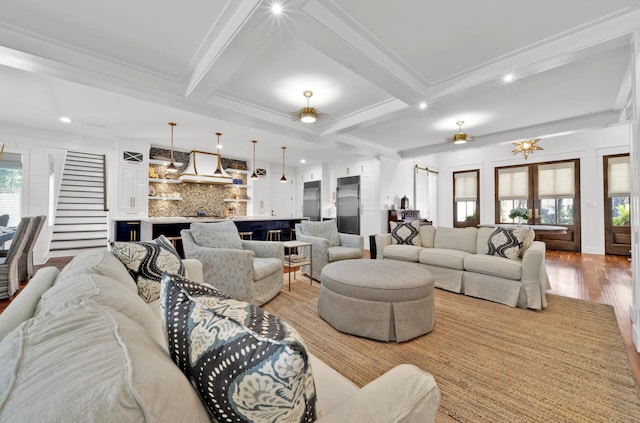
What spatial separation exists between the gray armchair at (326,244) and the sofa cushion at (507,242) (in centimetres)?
176

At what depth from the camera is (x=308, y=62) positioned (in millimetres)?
2936

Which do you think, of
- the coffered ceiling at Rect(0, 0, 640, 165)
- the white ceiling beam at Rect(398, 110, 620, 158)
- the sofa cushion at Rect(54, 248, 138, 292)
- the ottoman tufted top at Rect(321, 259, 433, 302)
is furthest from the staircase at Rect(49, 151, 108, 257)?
the white ceiling beam at Rect(398, 110, 620, 158)

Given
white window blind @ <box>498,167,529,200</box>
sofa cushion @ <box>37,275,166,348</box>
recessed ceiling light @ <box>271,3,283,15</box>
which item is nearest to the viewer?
sofa cushion @ <box>37,275,166,348</box>

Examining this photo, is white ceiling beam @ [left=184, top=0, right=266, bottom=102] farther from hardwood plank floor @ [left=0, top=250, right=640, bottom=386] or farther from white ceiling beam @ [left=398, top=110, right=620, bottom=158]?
white ceiling beam @ [left=398, top=110, right=620, bottom=158]

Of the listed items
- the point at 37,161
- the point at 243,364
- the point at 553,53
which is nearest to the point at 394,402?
the point at 243,364

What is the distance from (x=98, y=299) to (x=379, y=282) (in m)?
1.88

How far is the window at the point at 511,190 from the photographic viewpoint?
7.23 m

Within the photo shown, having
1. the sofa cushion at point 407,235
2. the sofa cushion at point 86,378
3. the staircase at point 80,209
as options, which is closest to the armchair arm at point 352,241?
the sofa cushion at point 407,235

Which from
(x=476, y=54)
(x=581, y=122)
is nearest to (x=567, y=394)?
(x=476, y=54)

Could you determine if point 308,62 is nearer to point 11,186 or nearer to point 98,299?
point 98,299

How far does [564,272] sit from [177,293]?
594 cm

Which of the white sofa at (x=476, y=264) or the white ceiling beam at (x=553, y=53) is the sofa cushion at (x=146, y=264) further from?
the white ceiling beam at (x=553, y=53)

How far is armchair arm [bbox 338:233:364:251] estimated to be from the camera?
4.27m

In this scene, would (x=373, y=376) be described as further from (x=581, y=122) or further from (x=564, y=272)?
(x=581, y=122)
